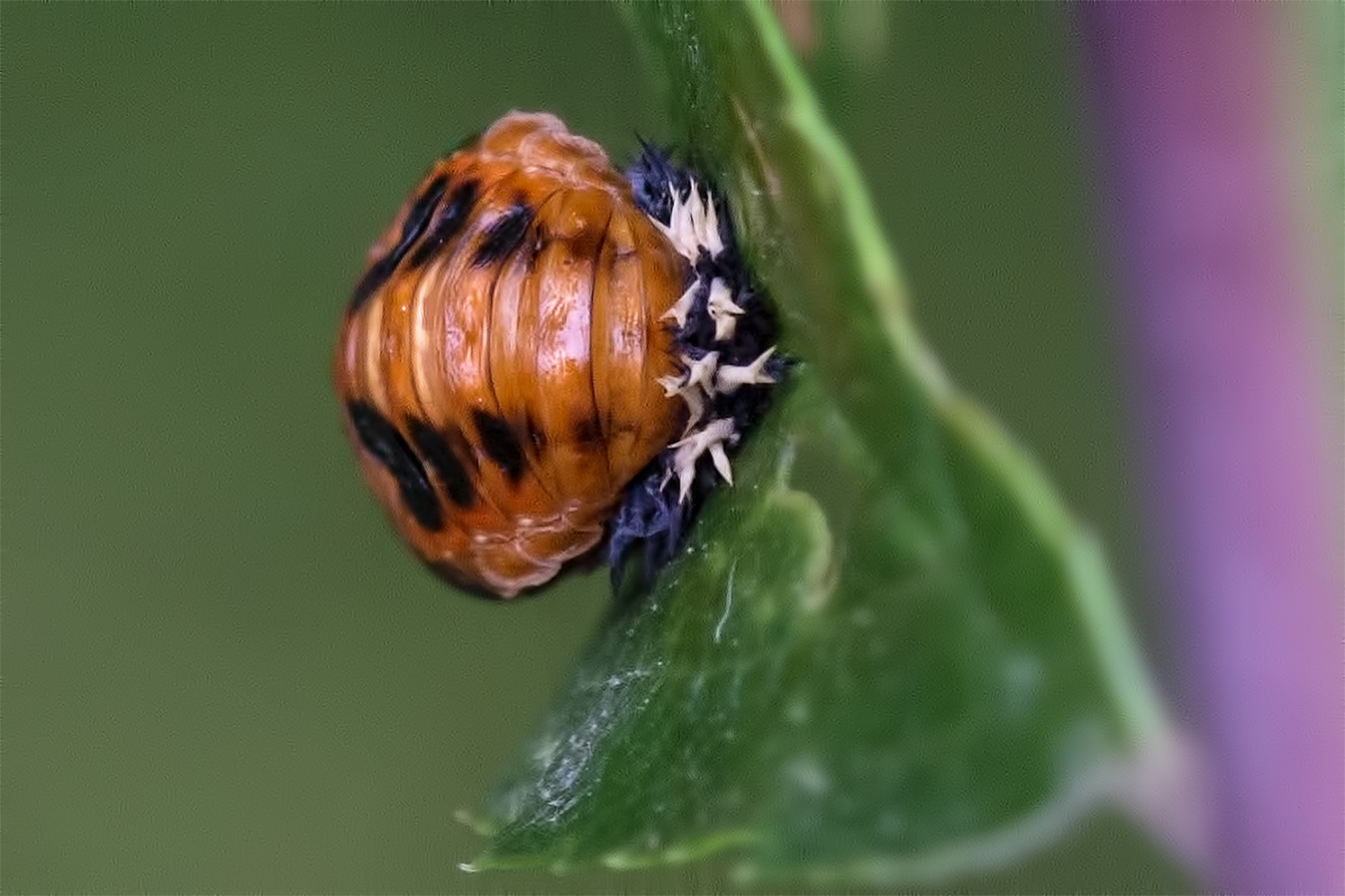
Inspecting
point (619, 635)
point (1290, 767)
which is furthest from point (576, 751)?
point (1290, 767)

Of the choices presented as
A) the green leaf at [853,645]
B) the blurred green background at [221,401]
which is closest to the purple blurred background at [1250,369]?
the green leaf at [853,645]

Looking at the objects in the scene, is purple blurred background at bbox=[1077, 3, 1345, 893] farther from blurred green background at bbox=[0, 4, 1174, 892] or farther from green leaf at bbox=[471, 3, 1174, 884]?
blurred green background at bbox=[0, 4, 1174, 892]

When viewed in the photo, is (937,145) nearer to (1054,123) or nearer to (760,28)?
(1054,123)

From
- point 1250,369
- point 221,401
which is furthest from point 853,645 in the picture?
point 221,401

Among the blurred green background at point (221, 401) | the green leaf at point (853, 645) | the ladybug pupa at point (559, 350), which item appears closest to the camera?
the green leaf at point (853, 645)

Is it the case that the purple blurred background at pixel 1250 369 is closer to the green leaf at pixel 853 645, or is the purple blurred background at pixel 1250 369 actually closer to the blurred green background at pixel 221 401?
the green leaf at pixel 853 645

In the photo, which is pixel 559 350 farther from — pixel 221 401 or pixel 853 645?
pixel 221 401

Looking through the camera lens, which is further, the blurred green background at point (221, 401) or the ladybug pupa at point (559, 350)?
the blurred green background at point (221, 401)
